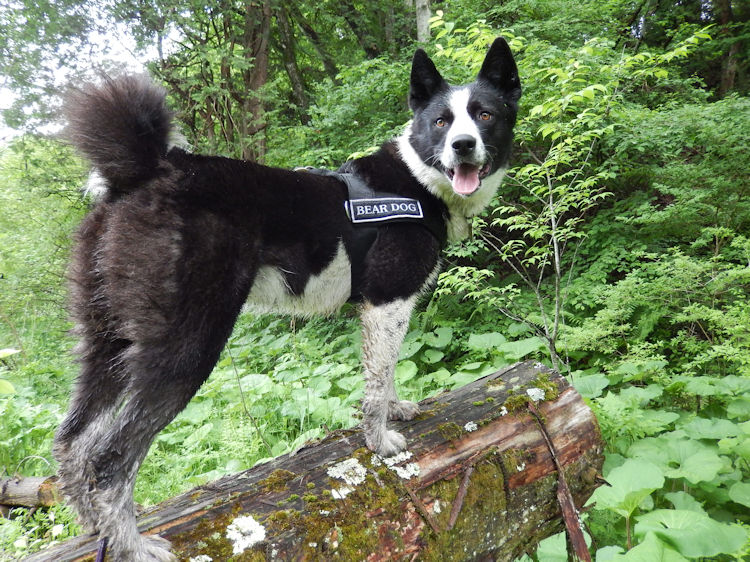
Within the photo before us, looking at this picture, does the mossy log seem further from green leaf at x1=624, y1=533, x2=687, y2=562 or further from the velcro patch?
the velcro patch

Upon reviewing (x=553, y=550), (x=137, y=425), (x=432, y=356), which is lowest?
(x=432, y=356)

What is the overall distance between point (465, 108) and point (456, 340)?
9.99ft

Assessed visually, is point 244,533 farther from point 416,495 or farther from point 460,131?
point 460,131

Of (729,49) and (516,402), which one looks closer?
(516,402)

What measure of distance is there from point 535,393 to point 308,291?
147cm

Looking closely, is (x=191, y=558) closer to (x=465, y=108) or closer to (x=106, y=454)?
(x=106, y=454)

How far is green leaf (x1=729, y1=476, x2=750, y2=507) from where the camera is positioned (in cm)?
207

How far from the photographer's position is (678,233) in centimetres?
482

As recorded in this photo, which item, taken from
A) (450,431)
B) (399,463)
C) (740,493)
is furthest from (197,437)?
(740,493)

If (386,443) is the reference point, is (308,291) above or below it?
above

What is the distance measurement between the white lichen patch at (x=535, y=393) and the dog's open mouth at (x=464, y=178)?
49.1 inches

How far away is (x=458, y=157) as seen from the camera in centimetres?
265

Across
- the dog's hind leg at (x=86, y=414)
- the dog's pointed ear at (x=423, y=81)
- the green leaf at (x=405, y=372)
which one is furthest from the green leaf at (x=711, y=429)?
the dog's hind leg at (x=86, y=414)

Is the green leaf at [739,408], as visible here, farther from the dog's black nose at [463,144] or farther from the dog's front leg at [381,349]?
the dog's black nose at [463,144]
